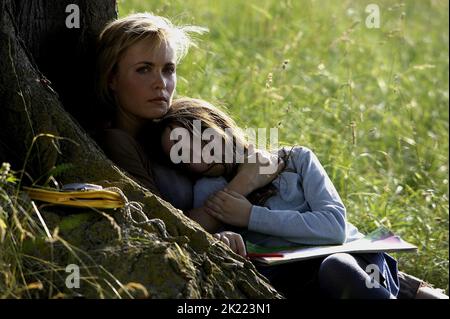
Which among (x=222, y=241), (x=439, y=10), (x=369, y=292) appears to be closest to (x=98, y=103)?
(x=222, y=241)

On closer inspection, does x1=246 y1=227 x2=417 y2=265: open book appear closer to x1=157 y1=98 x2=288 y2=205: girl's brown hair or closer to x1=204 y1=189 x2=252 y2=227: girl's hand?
x1=204 y1=189 x2=252 y2=227: girl's hand

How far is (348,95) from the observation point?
6.50 metres

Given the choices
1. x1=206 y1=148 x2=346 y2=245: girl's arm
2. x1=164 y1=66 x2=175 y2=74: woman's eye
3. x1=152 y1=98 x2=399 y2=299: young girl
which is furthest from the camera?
x1=164 y1=66 x2=175 y2=74: woman's eye

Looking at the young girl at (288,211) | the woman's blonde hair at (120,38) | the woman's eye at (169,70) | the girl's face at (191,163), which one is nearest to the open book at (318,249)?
the young girl at (288,211)

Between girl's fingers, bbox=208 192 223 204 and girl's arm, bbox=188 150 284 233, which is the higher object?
girl's arm, bbox=188 150 284 233

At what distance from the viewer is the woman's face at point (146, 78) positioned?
4203mm

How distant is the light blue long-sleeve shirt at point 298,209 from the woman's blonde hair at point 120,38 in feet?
2.08

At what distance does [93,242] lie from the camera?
10.8ft

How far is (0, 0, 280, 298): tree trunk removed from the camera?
3.19 meters

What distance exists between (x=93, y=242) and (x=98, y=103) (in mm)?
1221

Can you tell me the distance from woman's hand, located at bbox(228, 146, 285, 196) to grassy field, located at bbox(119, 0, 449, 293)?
0.79m

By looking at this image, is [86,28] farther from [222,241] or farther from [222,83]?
[222,83]

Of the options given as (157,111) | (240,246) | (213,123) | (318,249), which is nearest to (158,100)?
(157,111)

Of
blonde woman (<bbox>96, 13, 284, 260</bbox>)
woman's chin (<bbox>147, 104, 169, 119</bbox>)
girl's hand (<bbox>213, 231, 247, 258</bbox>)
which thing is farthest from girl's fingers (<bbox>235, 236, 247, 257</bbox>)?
woman's chin (<bbox>147, 104, 169, 119</bbox>)
